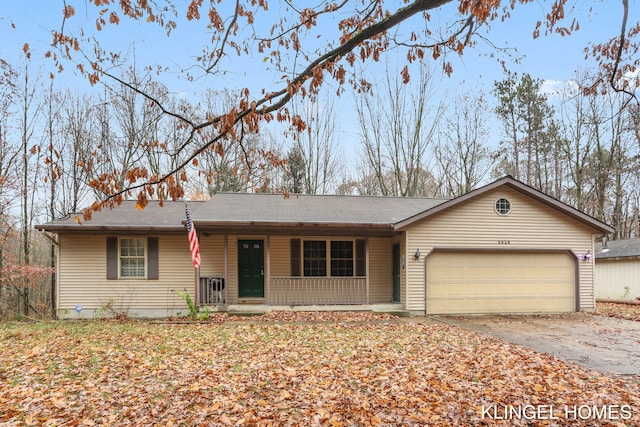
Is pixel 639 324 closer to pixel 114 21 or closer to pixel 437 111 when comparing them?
pixel 114 21

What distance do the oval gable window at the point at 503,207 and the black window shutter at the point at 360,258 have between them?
4.29 metres

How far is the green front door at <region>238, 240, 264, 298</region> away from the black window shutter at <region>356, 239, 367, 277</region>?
3166mm

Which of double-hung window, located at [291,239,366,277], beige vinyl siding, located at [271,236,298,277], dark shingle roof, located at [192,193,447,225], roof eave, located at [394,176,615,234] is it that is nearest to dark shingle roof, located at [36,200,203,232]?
dark shingle roof, located at [192,193,447,225]

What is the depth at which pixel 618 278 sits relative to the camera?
17844 mm

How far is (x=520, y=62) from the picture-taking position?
5953 mm

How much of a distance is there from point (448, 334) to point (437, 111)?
16937 millimetres

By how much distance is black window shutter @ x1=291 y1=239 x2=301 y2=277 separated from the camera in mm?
13487

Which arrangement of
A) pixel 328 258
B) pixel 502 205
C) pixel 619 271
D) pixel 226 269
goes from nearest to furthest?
pixel 226 269
pixel 502 205
pixel 328 258
pixel 619 271

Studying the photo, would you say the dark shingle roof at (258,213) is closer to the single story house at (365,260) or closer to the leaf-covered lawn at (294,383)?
the single story house at (365,260)

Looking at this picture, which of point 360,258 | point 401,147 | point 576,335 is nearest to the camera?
point 576,335

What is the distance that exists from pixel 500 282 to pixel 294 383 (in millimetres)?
9543

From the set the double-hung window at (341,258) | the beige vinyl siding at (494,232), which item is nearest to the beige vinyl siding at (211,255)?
the double-hung window at (341,258)

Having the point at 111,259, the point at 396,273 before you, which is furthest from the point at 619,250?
the point at 111,259

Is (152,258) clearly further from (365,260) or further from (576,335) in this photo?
(576,335)
